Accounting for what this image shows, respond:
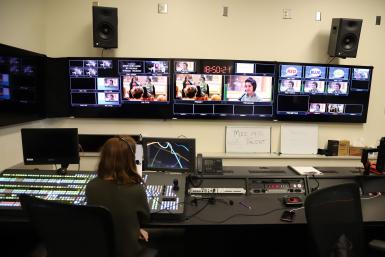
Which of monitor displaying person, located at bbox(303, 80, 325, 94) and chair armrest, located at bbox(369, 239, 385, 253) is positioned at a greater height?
monitor displaying person, located at bbox(303, 80, 325, 94)

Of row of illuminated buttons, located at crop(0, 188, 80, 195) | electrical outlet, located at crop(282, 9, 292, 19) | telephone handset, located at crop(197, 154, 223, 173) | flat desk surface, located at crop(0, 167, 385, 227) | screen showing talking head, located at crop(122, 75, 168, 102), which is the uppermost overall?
electrical outlet, located at crop(282, 9, 292, 19)

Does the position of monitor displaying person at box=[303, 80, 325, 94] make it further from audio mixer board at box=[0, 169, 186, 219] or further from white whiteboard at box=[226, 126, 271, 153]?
audio mixer board at box=[0, 169, 186, 219]

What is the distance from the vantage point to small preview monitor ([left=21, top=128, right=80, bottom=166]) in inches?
91.0

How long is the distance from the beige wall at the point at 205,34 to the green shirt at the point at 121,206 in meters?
2.57

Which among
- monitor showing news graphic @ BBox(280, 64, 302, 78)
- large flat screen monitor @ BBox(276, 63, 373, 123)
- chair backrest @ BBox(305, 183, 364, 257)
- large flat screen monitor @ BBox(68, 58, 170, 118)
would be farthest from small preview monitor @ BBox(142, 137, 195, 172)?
monitor showing news graphic @ BBox(280, 64, 302, 78)

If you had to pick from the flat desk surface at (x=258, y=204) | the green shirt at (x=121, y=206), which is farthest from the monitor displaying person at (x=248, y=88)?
the green shirt at (x=121, y=206)

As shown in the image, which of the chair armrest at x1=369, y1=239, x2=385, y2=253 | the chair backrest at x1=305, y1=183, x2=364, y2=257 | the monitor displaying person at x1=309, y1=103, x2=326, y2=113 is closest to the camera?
the chair backrest at x1=305, y1=183, x2=364, y2=257

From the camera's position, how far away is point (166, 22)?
3.92 m

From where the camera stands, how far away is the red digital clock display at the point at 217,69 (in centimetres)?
392

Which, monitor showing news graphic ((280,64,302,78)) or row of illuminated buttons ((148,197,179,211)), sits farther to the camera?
monitor showing news graphic ((280,64,302,78))

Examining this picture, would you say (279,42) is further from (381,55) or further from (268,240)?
(268,240)

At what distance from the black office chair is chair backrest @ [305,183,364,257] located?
0.92 m

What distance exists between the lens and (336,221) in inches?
60.1

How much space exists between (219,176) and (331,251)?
0.97 metres
